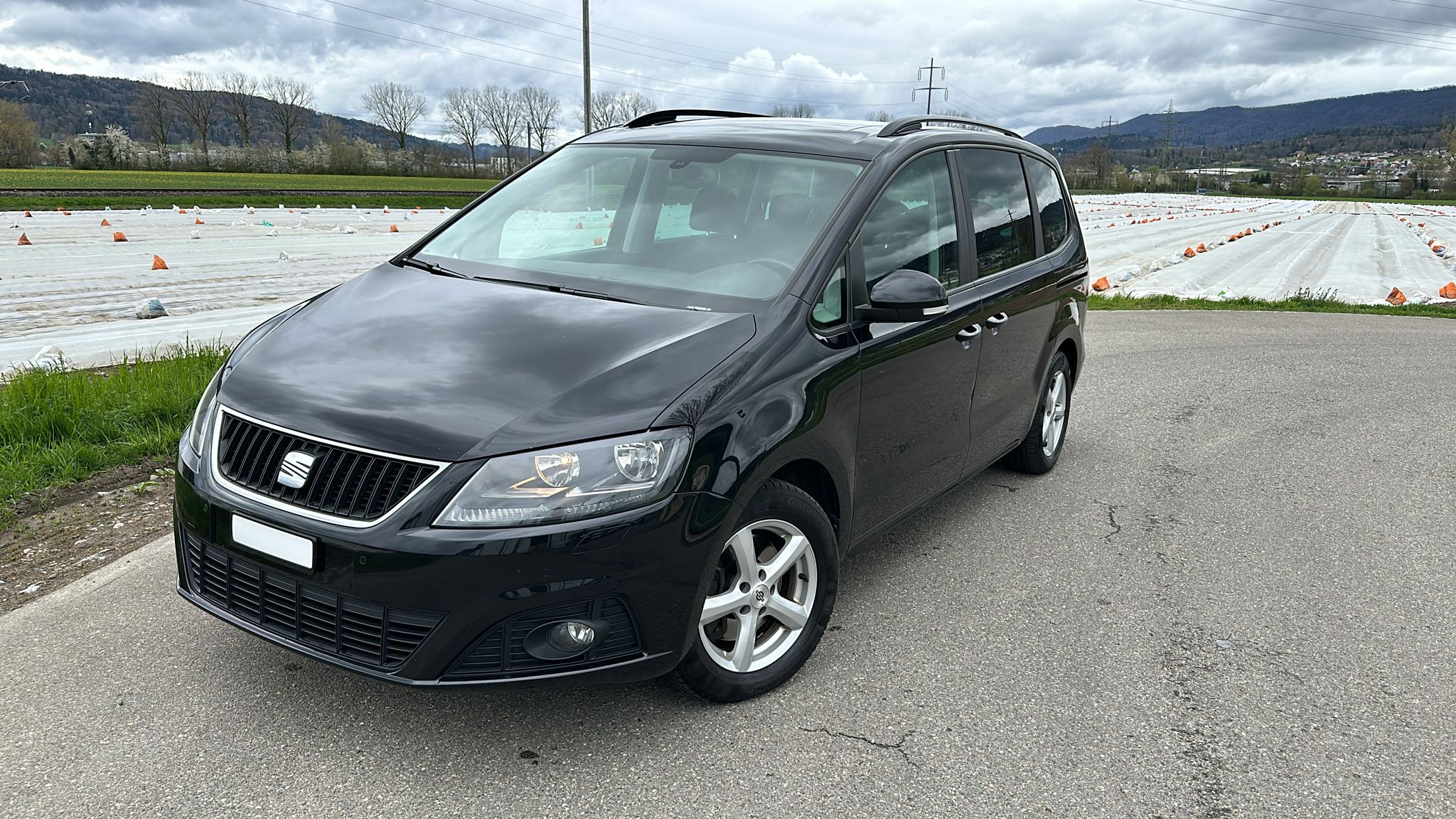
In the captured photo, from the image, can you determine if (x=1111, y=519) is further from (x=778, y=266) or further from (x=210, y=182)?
(x=210, y=182)

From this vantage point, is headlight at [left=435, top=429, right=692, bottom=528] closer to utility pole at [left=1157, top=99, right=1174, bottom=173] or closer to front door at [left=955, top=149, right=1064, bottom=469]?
front door at [left=955, top=149, right=1064, bottom=469]

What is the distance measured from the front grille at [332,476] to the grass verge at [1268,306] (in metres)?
11.9

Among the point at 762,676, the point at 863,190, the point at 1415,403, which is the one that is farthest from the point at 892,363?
the point at 1415,403

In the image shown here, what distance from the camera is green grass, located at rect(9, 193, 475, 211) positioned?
26.0 m

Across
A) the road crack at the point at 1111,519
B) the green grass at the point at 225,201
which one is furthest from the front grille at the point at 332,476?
the green grass at the point at 225,201

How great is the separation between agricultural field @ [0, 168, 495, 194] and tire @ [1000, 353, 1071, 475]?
3429 cm

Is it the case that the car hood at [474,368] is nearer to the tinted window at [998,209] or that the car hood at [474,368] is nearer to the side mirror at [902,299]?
the side mirror at [902,299]

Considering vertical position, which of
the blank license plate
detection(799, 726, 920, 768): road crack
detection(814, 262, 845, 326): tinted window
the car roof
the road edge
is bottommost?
detection(799, 726, 920, 768): road crack

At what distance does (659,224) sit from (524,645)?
1.87m

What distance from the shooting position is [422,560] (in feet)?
8.55

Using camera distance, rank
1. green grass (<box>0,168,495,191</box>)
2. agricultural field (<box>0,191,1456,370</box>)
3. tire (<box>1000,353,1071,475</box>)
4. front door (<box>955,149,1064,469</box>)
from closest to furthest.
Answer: front door (<box>955,149,1064,469</box>) < tire (<box>1000,353,1071,475</box>) < agricultural field (<box>0,191,1456,370</box>) < green grass (<box>0,168,495,191</box>)

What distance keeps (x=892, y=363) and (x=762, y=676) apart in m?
1.21

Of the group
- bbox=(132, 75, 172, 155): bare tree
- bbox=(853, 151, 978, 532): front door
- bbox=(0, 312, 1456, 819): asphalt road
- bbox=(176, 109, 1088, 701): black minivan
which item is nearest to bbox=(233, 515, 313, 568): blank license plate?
bbox=(176, 109, 1088, 701): black minivan

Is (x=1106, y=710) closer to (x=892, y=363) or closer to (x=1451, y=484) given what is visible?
(x=892, y=363)
